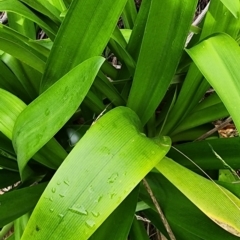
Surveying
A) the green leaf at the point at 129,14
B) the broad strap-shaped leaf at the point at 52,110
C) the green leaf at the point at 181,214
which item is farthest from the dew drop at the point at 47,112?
the green leaf at the point at 129,14

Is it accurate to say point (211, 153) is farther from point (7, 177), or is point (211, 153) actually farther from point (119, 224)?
point (7, 177)

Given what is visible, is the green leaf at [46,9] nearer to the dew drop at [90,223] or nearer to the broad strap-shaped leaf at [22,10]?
the broad strap-shaped leaf at [22,10]

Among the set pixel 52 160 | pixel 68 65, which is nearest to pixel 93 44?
pixel 68 65

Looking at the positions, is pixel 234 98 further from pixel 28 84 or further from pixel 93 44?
pixel 28 84

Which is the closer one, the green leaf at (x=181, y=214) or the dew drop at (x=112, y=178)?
the dew drop at (x=112, y=178)

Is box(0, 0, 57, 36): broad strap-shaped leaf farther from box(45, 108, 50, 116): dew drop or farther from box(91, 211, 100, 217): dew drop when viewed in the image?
box(91, 211, 100, 217): dew drop

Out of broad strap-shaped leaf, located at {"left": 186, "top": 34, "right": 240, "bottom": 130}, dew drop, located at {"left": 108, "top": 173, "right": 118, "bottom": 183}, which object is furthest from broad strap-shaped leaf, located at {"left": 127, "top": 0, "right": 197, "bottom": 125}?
dew drop, located at {"left": 108, "top": 173, "right": 118, "bottom": 183}
